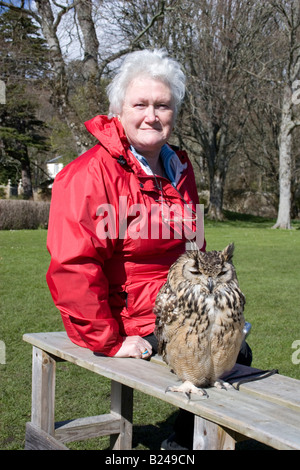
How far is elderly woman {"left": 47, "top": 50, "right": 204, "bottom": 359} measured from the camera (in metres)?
2.58

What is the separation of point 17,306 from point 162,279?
15.9ft

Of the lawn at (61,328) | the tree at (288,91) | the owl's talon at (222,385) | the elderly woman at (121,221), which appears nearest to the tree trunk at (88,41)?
the tree at (288,91)

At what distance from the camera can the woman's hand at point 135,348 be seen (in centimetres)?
275

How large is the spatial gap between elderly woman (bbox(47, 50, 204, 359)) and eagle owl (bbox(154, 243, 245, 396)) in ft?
1.42

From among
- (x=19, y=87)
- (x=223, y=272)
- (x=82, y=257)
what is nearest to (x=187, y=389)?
(x=223, y=272)

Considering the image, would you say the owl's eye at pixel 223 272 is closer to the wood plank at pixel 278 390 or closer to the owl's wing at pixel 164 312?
the owl's wing at pixel 164 312

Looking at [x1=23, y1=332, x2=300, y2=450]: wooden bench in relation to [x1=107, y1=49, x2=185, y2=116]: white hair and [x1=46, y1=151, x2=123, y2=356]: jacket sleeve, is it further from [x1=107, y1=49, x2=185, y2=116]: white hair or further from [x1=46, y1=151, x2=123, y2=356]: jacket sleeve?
[x1=107, y1=49, x2=185, y2=116]: white hair

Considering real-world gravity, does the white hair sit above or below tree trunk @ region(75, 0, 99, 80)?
below

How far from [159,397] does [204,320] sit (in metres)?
0.40

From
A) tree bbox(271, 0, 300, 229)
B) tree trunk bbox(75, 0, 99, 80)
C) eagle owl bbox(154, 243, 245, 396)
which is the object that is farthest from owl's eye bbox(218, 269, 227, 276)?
tree bbox(271, 0, 300, 229)

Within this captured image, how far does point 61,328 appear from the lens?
6270 mm

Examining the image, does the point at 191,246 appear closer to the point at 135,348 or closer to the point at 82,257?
the point at 82,257

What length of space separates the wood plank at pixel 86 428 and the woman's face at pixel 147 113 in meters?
1.78

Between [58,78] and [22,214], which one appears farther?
[22,214]
